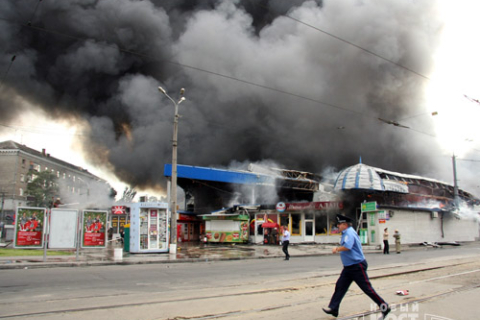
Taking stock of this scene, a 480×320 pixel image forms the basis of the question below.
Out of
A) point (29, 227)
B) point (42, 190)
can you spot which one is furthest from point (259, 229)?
point (42, 190)

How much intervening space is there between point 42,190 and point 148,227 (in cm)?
3549

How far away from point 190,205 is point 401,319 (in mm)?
35134

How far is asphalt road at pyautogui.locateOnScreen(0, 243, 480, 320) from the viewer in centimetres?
557

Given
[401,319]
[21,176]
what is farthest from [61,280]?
[21,176]

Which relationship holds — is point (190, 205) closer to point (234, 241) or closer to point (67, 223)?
point (234, 241)

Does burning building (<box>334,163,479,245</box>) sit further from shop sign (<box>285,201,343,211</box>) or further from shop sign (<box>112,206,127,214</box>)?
shop sign (<box>112,206,127,214</box>)

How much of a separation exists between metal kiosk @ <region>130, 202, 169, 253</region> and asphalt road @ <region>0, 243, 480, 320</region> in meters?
7.72

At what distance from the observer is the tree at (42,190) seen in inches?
1863

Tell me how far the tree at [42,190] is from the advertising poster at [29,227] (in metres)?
35.6

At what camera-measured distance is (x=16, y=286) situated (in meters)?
7.99

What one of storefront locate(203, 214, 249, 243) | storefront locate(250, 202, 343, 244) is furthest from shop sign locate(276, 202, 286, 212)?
storefront locate(203, 214, 249, 243)

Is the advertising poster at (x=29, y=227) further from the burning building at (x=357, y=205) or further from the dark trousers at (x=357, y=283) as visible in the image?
the burning building at (x=357, y=205)

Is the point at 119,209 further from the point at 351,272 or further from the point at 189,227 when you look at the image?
the point at 351,272

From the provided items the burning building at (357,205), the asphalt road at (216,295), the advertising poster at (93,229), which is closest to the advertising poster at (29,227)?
the advertising poster at (93,229)
